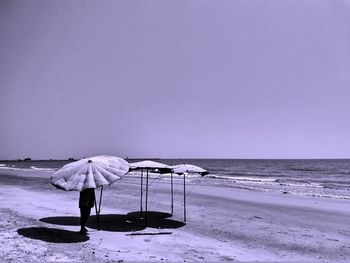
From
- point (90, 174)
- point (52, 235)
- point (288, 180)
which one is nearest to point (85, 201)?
point (90, 174)

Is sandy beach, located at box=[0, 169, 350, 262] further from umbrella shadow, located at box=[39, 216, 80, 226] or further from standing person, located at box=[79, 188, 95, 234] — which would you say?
standing person, located at box=[79, 188, 95, 234]

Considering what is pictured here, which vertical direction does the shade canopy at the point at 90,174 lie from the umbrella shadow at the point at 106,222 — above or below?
above

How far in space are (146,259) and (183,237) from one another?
277cm

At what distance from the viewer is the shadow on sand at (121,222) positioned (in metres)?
11.9

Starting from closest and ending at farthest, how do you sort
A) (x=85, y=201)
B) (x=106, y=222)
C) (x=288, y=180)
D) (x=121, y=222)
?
(x=85, y=201) → (x=106, y=222) → (x=121, y=222) → (x=288, y=180)

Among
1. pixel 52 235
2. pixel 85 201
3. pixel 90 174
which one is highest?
pixel 90 174

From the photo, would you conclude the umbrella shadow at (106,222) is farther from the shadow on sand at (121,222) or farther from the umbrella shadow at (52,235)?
the umbrella shadow at (52,235)

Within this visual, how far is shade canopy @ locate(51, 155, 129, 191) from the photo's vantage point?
941 cm

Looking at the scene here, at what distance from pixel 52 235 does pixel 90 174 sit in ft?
7.83

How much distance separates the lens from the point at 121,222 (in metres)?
12.9

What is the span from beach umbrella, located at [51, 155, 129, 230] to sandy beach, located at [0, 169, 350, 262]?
165 centimetres

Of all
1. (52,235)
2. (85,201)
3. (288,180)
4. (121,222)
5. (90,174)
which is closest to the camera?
(90,174)

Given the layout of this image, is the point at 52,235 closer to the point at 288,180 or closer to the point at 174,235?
the point at 174,235

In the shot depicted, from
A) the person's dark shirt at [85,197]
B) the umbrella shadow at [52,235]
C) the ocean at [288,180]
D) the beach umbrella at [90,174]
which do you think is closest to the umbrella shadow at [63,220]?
the umbrella shadow at [52,235]
